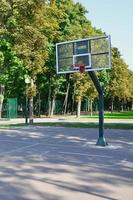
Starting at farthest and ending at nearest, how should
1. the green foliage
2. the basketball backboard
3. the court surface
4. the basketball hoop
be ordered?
the green foliage, the basketball hoop, the basketball backboard, the court surface

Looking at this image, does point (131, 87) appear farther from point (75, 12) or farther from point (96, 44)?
point (96, 44)

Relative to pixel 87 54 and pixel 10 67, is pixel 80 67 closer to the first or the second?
pixel 87 54

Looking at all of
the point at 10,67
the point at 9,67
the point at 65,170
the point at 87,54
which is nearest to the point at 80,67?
the point at 87,54

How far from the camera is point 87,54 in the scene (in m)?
20.8

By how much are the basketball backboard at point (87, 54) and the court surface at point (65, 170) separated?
3381mm

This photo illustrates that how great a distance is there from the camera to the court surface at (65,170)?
9.75m

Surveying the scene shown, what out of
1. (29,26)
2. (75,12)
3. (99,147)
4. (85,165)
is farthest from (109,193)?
(75,12)

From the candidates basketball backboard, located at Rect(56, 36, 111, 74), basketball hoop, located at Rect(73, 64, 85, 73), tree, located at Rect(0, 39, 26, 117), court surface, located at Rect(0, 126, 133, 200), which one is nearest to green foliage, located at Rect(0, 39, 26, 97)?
tree, located at Rect(0, 39, 26, 117)

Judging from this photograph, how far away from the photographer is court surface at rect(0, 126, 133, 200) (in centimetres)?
975

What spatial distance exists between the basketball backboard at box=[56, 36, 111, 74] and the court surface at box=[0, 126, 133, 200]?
3.38 meters

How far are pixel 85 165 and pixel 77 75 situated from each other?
43.4 metres

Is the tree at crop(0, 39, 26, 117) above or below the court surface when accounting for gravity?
above

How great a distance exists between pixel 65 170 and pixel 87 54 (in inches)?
345

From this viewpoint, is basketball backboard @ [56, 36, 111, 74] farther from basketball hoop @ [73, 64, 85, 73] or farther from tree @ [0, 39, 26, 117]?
tree @ [0, 39, 26, 117]
